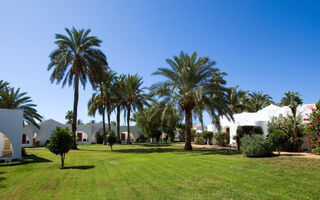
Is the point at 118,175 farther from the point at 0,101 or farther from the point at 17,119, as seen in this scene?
the point at 0,101

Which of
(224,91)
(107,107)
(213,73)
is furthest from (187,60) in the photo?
(107,107)

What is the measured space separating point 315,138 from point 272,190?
31.2 feet

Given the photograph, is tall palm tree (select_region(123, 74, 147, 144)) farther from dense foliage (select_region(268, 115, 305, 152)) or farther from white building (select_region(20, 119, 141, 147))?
dense foliage (select_region(268, 115, 305, 152))

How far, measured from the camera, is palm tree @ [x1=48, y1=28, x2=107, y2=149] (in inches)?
955

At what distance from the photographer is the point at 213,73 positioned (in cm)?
1903

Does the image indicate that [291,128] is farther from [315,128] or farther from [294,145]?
[315,128]

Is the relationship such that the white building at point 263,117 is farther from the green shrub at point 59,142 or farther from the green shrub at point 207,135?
the green shrub at point 59,142

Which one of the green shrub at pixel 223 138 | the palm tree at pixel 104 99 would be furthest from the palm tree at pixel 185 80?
the palm tree at pixel 104 99

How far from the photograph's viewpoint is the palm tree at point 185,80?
1881 centimetres

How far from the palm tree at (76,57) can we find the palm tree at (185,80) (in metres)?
9.03

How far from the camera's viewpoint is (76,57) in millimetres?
24578

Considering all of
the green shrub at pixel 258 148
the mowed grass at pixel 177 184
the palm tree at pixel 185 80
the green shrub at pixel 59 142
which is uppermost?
the palm tree at pixel 185 80

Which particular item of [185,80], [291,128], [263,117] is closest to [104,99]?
[185,80]

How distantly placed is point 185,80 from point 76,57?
43.4 feet
